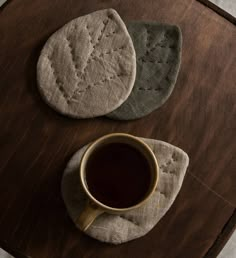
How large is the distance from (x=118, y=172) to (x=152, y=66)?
0.17 metres

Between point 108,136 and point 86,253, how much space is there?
6.2 inches

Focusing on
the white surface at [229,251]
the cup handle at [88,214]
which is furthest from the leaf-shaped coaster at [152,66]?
the white surface at [229,251]

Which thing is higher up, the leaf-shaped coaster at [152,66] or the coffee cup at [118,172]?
the leaf-shaped coaster at [152,66]

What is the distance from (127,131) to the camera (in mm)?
616

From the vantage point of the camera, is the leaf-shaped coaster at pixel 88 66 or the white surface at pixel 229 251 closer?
the leaf-shaped coaster at pixel 88 66

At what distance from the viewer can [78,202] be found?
583 mm

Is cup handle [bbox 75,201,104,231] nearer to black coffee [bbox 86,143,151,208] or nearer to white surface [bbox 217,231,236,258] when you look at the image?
black coffee [bbox 86,143,151,208]

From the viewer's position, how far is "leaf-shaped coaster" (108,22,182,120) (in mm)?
621

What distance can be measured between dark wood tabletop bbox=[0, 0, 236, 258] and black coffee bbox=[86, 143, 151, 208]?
0.16ft

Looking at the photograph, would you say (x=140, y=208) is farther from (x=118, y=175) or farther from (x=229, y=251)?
(x=229, y=251)

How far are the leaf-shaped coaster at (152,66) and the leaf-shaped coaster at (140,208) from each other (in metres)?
0.05

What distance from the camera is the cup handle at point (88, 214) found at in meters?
0.54

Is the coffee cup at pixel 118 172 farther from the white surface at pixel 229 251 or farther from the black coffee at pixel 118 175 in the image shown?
the white surface at pixel 229 251

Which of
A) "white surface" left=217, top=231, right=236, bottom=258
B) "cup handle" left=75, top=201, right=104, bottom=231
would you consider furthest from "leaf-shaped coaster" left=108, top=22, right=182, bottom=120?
"white surface" left=217, top=231, right=236, bottom=258
